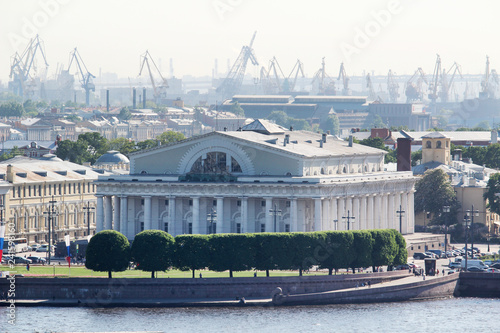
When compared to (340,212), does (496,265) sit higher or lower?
lower

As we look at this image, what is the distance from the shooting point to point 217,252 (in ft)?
381

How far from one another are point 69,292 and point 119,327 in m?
11.2

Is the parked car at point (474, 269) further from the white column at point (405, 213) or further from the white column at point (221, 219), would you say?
the white column at point (405, 213)

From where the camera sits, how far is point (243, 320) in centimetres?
10606

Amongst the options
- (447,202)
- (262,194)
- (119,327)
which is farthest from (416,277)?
(447,202)

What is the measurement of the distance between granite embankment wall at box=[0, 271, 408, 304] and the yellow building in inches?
1559

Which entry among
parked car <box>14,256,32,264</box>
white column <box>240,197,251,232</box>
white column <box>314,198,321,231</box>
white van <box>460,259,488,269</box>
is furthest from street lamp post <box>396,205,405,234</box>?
parked car <box>14,256,32,264</box>

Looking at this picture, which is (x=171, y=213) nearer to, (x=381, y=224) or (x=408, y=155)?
(x=381, y=224)

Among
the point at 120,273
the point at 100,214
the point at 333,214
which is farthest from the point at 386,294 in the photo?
the point at 100,214

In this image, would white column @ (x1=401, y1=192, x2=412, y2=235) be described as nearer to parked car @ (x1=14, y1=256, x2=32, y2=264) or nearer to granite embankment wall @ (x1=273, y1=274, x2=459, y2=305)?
granite embankment wall @ (x1=273, y1=274, x2=459, y2=305)

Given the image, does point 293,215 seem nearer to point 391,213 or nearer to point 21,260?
point 391,213

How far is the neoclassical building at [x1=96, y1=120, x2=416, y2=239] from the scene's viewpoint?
138 meters

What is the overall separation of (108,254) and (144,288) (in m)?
3.82

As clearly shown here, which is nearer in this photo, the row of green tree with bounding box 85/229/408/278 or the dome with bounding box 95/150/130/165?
the row of green tree with bounding box 85/229/408/278
